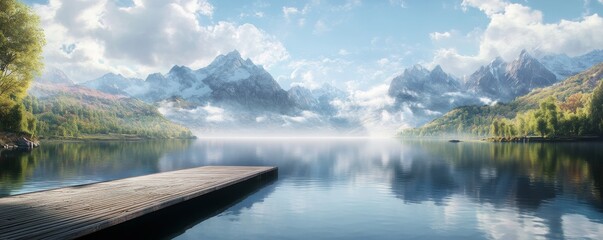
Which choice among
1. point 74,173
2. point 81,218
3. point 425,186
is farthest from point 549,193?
point 74,173

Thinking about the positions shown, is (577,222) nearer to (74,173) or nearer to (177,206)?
(177,206)

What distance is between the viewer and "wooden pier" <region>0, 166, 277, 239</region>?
20688 millimetres

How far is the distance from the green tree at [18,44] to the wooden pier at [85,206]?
45008 mm

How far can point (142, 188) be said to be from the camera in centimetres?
3650

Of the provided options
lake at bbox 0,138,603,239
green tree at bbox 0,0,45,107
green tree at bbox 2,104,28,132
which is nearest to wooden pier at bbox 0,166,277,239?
lake at bbox 0,138,603,239

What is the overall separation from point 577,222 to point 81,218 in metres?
32.1

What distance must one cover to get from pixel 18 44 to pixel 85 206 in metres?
57.6

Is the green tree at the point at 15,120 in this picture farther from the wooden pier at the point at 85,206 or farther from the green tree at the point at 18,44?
the wooden pier at the point at 85,206

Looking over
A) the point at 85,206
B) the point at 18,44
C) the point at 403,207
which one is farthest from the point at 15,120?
the point at 403,207

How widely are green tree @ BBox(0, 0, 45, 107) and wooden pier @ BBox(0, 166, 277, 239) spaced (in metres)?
45.0

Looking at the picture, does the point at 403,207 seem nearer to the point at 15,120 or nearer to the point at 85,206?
the point at 85,206

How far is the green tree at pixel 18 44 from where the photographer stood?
69.7m

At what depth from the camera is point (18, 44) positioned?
71.1 meters

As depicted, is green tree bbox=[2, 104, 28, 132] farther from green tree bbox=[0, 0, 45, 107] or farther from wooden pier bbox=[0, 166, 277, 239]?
wooden pier bbox=[0, 166, 277, 239]
